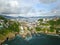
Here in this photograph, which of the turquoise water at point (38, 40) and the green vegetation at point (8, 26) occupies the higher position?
the green vegetation at point (8, 26)

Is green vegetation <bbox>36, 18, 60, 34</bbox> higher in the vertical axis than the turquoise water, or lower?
higher

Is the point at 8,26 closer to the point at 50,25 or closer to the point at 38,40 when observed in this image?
the point at 38,40

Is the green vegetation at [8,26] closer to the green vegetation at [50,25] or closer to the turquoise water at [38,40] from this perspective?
the turquoise water at [38,40]

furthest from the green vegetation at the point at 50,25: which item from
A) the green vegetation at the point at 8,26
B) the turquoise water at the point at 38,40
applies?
the green vegetation at the point at 8,26

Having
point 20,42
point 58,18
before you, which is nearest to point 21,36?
point 20,42

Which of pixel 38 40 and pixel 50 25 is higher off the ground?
pixel 50 25

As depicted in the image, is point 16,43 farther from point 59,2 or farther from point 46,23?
point 59,2

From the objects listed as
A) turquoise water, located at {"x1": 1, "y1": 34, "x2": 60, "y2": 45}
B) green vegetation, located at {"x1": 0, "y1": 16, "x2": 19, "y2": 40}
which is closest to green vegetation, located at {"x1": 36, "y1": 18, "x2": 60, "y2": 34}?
turquoise water, located at {"x1": 1, "y1": 34, "x2": 60, "y2": 45}

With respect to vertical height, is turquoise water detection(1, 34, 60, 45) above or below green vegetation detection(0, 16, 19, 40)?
below

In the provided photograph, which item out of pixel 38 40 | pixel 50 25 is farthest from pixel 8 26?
pixel 50 25

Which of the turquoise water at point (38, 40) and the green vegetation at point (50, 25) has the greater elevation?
the green vegetation at point (50, 25)

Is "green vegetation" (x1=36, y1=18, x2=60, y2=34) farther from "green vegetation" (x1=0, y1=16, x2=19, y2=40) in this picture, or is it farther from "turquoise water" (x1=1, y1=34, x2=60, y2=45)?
"green vegetation" (x1=0, y1=16, x2=19, y2=40)
